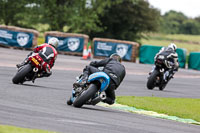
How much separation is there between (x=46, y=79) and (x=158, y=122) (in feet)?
27.7

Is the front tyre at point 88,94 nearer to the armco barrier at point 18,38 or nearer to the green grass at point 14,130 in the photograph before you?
the green grass at point 14,130

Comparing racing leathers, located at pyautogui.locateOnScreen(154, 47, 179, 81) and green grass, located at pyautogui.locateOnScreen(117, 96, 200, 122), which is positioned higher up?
racing leathers, located at pyautogui.locateOnScreen(154, 47, 179, 81)

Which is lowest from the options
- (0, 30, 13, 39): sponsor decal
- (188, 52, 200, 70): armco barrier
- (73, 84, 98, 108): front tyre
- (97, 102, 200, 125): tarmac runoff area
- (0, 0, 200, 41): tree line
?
(188, 52, 200, 70): armco barrier

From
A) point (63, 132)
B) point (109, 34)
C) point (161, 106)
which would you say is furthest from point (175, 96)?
point (109, 34)

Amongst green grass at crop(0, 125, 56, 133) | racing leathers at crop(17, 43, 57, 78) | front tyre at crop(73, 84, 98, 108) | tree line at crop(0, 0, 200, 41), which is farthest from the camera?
tree line at crop(0, 0, 200, 41)

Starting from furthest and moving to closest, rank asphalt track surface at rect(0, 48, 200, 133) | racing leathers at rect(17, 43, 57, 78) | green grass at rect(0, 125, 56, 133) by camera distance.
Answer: racing leathers at rect(17, 43, 57, 78)
asphalt track surface at rect(0, 48, 200, 133)
green grass at rect(0, 125, 56, 133)

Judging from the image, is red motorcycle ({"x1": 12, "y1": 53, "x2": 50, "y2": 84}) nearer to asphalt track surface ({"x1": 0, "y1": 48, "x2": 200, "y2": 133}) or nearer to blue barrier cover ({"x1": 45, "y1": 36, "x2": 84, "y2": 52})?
asphalt track surface ({"x1": 0, "y1": 48, "x2": 200, "y2": 133})

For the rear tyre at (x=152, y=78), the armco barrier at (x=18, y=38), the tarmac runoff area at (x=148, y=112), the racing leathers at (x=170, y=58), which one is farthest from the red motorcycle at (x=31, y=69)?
the armco barrier at (x=18, y=38)

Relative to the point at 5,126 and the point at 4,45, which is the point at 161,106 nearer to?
the point at 5,126

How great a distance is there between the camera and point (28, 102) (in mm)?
11109

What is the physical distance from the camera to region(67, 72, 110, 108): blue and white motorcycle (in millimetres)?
10766

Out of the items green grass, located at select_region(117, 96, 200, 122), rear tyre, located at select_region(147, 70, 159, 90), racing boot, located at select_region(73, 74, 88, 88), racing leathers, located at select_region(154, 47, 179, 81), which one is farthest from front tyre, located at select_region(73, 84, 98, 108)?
racing leathers, located at select_region(154, 47, 179, 81)

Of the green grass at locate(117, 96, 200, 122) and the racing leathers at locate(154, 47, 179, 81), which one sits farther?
the racing leathers at locate(154, 47, 179, 81)

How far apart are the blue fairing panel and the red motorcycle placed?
161 inches
